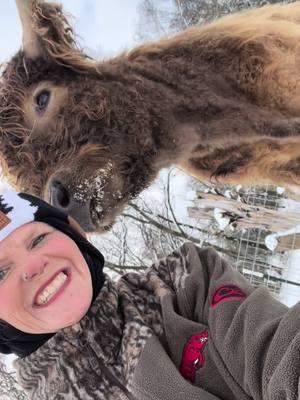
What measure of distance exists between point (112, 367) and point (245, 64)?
2.58 m

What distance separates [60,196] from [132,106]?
95 cm

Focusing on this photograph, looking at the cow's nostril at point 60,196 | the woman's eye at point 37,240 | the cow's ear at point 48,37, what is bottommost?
the cow's nostril at point 60,196

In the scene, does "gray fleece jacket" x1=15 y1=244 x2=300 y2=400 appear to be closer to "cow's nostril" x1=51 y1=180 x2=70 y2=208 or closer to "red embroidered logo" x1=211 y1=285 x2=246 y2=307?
"red embroidered logo" x1=211 y1=285 x2=246 y2=307

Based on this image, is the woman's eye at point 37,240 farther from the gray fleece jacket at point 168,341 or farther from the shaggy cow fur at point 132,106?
the shaggy cow fur at point 132,106

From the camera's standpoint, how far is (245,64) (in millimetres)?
3742

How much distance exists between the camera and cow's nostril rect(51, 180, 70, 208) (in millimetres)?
3498

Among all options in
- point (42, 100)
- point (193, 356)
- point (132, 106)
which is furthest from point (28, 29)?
point (193, 356)

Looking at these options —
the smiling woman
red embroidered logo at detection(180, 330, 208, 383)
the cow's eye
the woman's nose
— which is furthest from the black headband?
the cow's eye

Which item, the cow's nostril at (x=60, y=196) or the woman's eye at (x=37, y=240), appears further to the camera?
the cow's nostril at (x=60, y=196)

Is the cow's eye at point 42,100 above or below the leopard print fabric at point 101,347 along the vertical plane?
above

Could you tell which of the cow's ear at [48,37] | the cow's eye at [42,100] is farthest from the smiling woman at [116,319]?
the cow's ear at [48,37]

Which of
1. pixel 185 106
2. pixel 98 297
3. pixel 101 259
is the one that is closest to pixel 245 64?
pixel 185 106

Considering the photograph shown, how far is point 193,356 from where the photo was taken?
2.32 meters

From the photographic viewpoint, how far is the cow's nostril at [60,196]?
350cm
